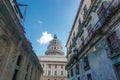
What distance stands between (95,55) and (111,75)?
2801 mm

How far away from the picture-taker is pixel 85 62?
13070 millimetres

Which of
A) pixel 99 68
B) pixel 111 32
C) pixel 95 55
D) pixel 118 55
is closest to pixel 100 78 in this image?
pixel 99 68

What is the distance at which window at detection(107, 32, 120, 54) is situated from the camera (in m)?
7.31

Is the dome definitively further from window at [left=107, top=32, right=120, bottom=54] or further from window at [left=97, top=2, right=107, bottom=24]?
window at [left=107, top=32, right=120, bottom=54]

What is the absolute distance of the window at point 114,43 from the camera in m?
7.31

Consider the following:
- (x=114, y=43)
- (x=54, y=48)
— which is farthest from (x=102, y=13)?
(x=54, y=48)

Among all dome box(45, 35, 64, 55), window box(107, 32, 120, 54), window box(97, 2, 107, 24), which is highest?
dome box(45, 35, 64, 55)

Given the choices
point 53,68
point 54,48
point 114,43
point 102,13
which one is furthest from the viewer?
point 54,48

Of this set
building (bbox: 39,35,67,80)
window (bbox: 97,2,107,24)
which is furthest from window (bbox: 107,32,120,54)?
building (bbox: 39,35,67,80)

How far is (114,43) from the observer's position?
772 centimetres

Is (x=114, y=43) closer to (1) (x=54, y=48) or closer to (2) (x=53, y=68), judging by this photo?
(2) (x=53, y=68)

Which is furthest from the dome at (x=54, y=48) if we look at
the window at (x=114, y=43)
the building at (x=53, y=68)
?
the window at (x=114, y=43)

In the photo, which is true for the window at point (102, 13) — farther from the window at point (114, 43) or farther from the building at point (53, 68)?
the building at point (53, 68)

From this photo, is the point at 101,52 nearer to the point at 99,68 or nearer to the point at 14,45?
the point at 99,68
